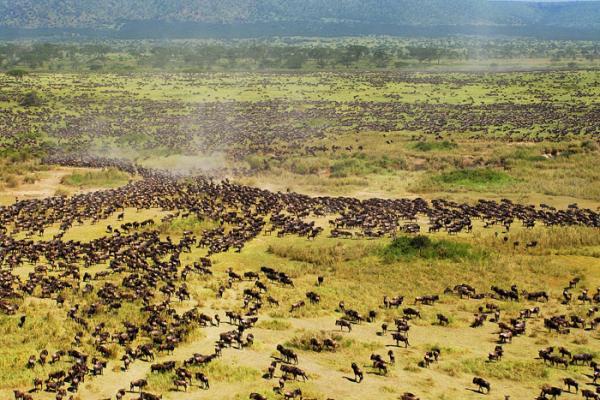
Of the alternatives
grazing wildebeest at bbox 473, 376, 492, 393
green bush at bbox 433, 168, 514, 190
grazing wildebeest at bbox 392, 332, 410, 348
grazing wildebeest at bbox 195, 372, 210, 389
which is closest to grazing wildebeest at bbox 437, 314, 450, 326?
grazing wildebeest at bbox 392, 332, 410, 348

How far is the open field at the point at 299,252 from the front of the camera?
19.6 meters

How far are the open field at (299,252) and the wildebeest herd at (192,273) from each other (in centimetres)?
14

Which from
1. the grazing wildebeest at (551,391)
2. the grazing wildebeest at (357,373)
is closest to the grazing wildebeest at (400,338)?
the grazing wildebeest at (357,373)

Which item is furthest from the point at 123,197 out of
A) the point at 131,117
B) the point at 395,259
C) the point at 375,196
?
the point at 131,117

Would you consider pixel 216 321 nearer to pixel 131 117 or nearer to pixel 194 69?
pixel 131 117

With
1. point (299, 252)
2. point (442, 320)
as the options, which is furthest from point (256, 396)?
point (299, 252)

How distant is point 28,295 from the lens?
84.5 feet

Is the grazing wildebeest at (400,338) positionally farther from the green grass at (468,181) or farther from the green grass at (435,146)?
the green grass at (435,146)

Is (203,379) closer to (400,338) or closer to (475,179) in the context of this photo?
(400,338)

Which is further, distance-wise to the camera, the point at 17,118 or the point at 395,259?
the point at 17,118

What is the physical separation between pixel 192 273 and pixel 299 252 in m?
6.19

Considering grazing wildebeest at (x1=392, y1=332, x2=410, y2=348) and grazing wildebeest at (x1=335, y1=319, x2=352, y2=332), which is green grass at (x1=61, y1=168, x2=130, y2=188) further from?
grazing wildebeest at (x1=392, y1=332, x2=410, y2=348)

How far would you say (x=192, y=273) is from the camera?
2916 cm

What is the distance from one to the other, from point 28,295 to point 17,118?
7167 cm
